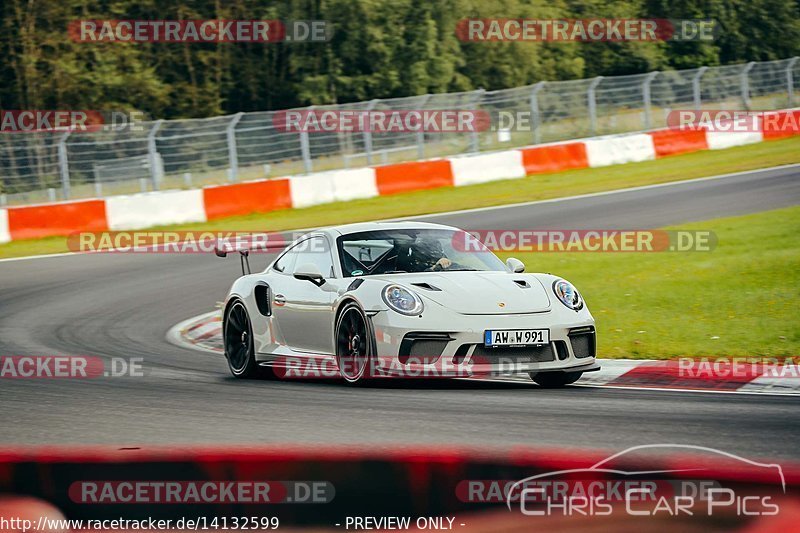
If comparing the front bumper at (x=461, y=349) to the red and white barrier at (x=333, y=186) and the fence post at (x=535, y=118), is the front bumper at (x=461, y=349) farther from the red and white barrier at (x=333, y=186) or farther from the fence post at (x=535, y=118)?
the fence post at (x=535, y=118)

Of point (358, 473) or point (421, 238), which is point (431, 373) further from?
point (358, 473)

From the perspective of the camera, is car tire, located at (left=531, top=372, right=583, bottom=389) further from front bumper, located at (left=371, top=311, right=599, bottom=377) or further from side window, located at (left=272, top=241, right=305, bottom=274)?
side window, located at (left=272, top=241, right=305, bottom=274)

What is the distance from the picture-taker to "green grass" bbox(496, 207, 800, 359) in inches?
384

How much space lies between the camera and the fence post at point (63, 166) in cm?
2122

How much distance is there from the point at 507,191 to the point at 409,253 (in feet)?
47.7

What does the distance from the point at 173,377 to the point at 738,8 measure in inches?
1873

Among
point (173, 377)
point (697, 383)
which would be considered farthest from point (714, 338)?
point (173, 377)

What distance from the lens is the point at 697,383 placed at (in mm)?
8344

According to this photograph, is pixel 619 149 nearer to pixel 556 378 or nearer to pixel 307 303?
pixel 307 303

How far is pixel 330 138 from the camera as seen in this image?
24.5 m

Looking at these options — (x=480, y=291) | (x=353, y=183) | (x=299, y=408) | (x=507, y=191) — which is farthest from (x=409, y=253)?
(x=507, y=191)

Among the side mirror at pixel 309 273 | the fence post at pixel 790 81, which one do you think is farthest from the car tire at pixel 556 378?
the fence post at pixel 790 81

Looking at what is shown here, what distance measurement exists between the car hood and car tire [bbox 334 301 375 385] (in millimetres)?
371

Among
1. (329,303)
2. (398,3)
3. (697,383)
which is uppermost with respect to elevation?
(398,3)
